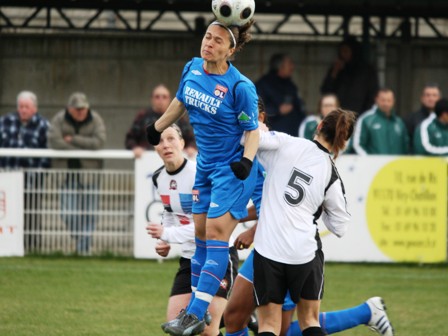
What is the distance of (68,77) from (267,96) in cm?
587

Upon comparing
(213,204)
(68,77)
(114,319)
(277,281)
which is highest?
(68,77)

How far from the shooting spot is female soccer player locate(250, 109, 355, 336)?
279 inches

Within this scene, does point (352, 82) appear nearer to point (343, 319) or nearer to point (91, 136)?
point (91, 136)

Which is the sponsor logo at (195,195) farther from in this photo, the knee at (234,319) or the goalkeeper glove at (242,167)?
the knee at (234,319)

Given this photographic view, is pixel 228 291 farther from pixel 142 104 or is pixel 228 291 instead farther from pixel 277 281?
pixel 142 104

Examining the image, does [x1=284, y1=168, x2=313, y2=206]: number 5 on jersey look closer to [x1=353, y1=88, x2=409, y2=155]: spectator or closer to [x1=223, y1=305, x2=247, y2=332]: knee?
[x1=223, y1=305, x2=247, y2=332]: knee

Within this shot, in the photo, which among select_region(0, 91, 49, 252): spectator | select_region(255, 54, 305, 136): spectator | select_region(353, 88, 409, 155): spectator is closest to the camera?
select_region(0, 91, 49, 252): spectator

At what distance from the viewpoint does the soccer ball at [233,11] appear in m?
7.21

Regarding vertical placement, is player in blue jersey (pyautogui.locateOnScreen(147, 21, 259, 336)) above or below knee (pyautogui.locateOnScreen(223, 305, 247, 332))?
above

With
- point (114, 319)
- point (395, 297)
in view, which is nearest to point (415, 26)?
point (395, 297)

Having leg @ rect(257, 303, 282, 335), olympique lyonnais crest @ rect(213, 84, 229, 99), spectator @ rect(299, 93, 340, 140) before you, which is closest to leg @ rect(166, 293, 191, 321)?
leg @ rect(257, 303, 282, 335)

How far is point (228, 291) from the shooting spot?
778cm

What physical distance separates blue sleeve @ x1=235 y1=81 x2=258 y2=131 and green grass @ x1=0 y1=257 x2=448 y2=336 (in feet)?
8.27

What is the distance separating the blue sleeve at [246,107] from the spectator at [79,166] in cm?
638
